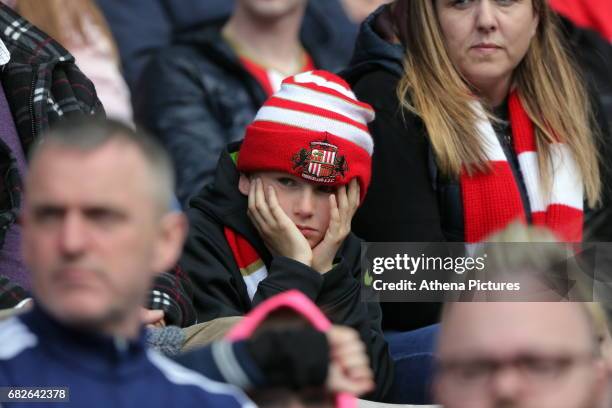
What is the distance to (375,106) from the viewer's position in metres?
4.27

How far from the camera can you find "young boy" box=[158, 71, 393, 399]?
3.69 metres

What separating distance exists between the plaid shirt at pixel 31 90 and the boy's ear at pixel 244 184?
0.46 meters

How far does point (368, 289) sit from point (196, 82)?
4.88ft

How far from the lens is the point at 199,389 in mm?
2297

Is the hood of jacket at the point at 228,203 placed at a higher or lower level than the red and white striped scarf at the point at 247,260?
higher

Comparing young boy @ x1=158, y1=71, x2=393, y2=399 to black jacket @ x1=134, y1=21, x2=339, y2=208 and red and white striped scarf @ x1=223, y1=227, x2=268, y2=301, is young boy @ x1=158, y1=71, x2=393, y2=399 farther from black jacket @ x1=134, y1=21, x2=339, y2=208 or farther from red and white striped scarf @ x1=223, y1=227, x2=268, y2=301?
black jacket @ x1=134, y1=21, x2=339, y2=208

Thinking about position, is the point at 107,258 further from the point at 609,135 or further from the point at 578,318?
the point at 609,135

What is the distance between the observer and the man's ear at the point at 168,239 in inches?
91.7

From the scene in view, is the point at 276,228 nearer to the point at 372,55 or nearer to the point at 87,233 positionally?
the point at 372,55

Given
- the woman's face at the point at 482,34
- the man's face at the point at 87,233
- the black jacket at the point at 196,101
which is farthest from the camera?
the black jacket at the point at 196,101

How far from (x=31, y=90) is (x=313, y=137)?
2.64ft

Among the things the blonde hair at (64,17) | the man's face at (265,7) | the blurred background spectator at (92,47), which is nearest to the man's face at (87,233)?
the blonde hair at (64,17)

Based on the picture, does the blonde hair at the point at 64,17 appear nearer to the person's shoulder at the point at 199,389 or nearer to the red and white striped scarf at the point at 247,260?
the red and white striped scarf at the point at 247,260

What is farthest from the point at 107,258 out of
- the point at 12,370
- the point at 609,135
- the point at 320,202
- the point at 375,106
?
the point at 609,135
